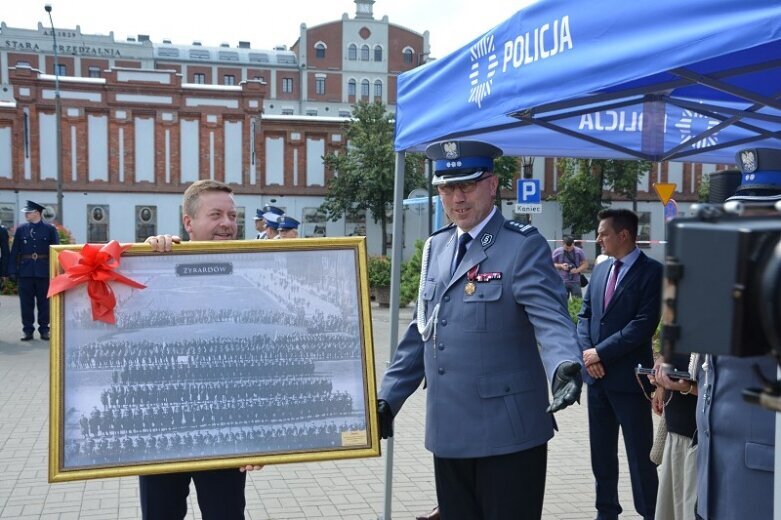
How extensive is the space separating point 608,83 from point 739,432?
1328mm

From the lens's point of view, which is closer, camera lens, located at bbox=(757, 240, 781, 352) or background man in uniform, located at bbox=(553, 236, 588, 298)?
camera lens, located at bbox=(757, 240, 781, 352)

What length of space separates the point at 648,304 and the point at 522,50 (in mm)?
2030

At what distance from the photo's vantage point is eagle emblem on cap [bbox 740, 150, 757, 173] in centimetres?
282

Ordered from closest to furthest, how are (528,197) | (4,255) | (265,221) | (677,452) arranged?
(677,452)
(265,221)
(4,255)
(528,197)

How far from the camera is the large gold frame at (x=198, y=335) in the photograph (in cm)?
277

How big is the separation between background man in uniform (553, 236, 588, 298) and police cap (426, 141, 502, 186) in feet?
42.1

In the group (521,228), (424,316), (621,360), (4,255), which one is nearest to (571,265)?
(4,255)

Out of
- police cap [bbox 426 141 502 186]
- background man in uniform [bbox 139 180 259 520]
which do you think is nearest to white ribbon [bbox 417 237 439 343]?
police cap [bbox 426 141 502 186]

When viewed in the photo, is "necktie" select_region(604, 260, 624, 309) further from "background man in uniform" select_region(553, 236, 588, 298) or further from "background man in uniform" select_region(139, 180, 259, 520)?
"background man in uniform" select_region(553, 236, 588, 298)

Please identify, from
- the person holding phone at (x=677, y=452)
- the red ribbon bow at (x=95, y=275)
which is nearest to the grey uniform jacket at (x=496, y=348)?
the person holding phone at (x=677, y=452)

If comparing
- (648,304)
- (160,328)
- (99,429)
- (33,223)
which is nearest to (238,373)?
(160,328)

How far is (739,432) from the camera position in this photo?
268cm

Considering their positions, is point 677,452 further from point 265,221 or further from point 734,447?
point 265,221

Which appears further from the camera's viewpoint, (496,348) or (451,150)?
(451,150)
